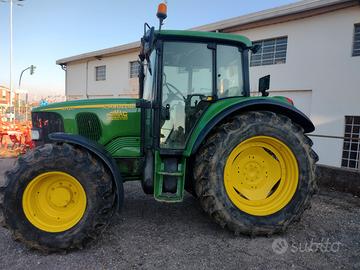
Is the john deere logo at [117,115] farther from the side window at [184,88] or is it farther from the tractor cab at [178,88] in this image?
the side window at [184,88]

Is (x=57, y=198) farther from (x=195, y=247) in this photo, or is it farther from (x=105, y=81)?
(x=105, y=81)

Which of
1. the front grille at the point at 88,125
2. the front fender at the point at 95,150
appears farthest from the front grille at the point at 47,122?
the front fender at the point at 95,150

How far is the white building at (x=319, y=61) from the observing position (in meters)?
8.36

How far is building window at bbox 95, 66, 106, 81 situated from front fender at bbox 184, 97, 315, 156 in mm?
15722

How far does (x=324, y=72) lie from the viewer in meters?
8.94

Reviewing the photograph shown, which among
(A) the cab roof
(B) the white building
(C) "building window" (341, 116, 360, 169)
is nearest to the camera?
(A) the cab roof

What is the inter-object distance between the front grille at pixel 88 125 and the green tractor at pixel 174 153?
0.01 m

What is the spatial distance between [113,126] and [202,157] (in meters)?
1.09

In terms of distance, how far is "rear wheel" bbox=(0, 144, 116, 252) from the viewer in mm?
2826

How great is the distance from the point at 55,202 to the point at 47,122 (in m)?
1.07

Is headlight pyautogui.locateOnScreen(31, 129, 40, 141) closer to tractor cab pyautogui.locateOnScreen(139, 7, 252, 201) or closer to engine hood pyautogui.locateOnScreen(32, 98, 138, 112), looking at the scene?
engine hood pyautogui.locateOnScreen(32, 98, 138, 112)

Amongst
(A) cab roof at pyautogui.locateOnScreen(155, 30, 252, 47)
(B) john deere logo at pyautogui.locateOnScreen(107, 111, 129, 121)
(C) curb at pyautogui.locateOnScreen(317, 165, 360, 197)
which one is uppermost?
(A) cab roof at pyautogui.locateOnScreen(155, 30, 252, 47)

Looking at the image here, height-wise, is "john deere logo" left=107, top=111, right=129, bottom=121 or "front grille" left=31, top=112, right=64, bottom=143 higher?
"john deere logo" left=107, top=111, right=129, bottom=121

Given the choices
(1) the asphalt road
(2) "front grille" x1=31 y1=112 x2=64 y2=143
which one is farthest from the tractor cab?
(2) "front grille" x1=31 y1=112 x2=64 y2=143
